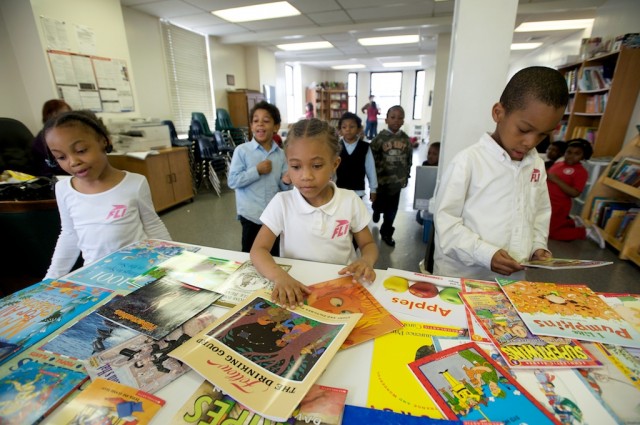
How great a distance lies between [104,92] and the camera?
3.72 m

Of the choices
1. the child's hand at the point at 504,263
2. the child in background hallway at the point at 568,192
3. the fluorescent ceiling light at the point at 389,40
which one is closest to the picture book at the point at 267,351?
the child's hand at the point at 504,263

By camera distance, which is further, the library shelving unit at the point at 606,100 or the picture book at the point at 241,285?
the library shelving unit at the point at 606,100

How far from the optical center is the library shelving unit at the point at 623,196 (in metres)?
2.57

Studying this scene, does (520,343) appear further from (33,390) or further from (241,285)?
(33,390)

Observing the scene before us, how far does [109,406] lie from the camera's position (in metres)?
0.50

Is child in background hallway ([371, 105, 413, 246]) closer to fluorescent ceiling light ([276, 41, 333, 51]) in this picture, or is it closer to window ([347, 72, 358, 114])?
fluorescent ceiling light ([276, 41, 333, 51])

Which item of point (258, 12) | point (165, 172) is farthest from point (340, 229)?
point (258, 12)

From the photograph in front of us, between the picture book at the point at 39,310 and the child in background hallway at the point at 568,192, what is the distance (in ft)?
12.3

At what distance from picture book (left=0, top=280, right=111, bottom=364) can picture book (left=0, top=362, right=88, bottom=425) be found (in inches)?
3.2

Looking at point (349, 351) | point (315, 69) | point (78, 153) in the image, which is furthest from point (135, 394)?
point (315, 69)

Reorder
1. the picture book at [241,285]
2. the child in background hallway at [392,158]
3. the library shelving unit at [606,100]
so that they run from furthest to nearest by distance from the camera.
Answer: the library shelving unit at [606,100] → the child in background hallway at [392,158] → the picture book at [241,285]

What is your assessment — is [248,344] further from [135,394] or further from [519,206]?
[519,206]

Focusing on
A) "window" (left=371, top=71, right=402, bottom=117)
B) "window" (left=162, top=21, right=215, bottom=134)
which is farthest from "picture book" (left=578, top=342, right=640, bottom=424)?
"window" (left=371, top=71, right=402, bottom=117)

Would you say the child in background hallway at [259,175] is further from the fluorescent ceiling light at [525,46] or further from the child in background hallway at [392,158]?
the fluorescent ceiling light at [525,46]
